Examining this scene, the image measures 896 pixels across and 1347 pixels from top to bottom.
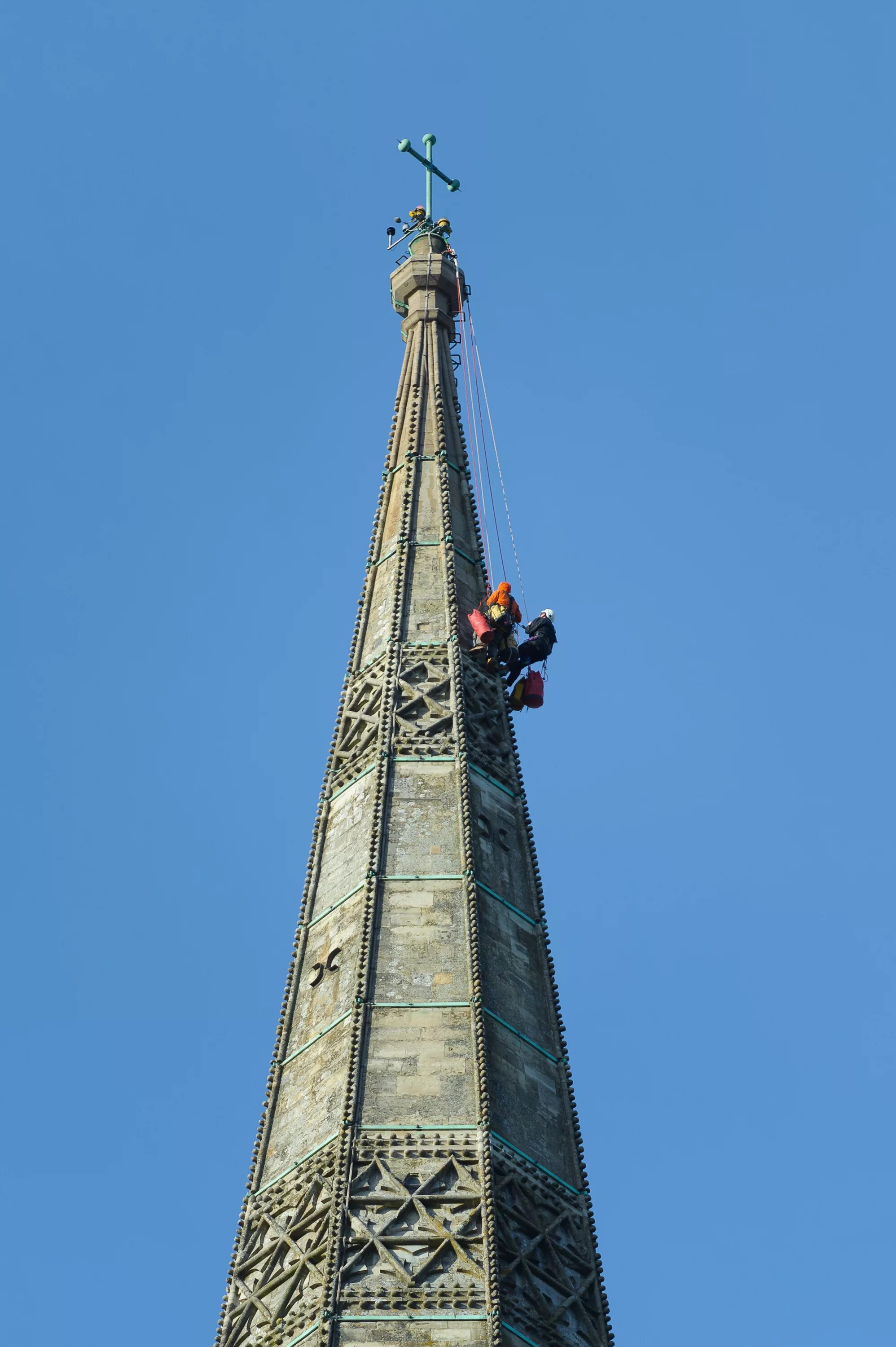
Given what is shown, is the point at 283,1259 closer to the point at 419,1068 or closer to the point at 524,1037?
the point at 419,1068

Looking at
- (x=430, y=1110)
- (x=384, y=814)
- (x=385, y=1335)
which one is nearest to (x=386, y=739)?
(x=384, y=814)

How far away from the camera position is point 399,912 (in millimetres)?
47375

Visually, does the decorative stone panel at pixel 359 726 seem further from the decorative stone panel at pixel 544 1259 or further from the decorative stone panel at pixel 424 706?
the decorative stone panel at pixel 544 1259

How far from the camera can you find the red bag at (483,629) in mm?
54219

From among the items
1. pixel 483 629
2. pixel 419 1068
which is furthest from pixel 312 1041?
pixel 483 629

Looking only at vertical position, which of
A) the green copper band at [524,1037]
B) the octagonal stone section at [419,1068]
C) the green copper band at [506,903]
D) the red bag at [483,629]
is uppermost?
the red bag at [483,629]

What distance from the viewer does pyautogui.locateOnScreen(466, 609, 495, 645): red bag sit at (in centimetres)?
5422

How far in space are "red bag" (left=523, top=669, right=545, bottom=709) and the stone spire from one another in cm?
62

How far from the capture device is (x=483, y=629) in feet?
178

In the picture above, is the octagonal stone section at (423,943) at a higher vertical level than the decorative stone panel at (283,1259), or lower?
higher

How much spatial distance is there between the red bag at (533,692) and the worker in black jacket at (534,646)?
323 mm

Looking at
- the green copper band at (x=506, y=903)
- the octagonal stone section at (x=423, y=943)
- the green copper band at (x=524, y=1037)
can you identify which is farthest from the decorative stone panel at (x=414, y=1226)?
→ the green copper band at (x=506, y=903)

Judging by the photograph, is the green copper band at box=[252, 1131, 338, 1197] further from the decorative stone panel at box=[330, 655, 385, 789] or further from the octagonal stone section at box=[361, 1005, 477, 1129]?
the decorative stone panel at box=[330, 655, 385, 789]

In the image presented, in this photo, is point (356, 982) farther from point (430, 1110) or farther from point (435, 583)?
point (435, 583)
